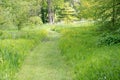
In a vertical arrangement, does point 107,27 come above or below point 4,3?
below

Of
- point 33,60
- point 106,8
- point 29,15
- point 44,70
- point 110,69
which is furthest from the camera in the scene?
point 29,15

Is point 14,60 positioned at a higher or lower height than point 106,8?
lower

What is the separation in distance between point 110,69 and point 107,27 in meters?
12.5

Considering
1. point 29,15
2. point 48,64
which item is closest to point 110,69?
point 48,64

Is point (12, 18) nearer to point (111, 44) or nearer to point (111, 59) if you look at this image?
point (111, 44)

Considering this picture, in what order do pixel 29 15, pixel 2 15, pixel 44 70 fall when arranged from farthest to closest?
pixel 29 15 → pixel 2 15 → pixel 44 70

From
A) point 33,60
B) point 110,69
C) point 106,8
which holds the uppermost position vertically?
point 106,8

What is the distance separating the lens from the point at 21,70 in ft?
33.9

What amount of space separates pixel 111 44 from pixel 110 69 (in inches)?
219

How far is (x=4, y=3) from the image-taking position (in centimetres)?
1794

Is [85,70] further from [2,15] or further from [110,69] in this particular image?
[2,15]

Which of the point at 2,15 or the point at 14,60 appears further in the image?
the point at 2,15

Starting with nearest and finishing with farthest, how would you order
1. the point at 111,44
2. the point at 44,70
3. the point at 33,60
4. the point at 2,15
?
the point at 44,70 < the point at 33,60 < the point at 111,44 < the point at 2,15

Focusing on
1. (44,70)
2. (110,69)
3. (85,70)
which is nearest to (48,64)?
(44,70)
